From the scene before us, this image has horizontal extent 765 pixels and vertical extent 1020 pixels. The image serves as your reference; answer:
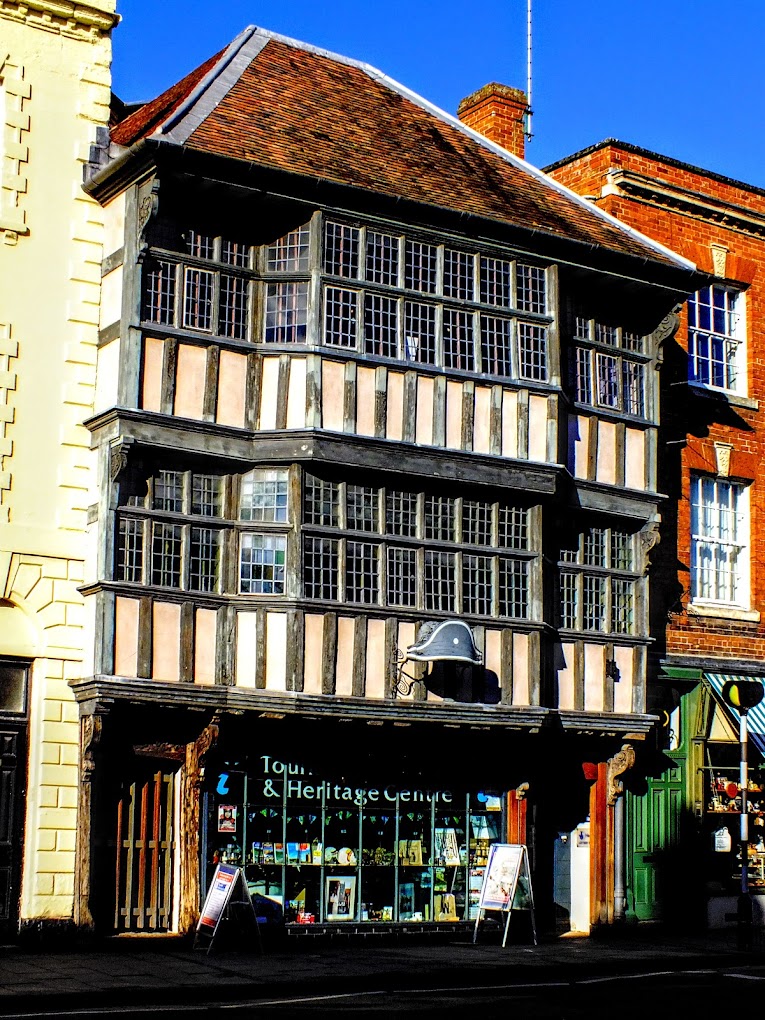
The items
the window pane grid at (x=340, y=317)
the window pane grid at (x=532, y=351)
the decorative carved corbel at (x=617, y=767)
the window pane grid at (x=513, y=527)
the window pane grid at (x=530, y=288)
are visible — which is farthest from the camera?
the decorative carved corbel at (x=617, y=767)

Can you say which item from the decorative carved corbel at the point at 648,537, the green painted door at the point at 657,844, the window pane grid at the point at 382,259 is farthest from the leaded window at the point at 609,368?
the green painted door at the point at 657,844

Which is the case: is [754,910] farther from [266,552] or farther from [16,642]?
[16,642]

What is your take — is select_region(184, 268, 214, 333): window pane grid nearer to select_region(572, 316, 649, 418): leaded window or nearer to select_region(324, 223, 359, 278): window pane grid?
select_region(324, 223, 359, 278): window pane grid

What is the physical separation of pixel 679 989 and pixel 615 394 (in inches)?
384

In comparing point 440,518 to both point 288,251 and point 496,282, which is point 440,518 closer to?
point 496,282

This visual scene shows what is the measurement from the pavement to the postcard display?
0.48 metres

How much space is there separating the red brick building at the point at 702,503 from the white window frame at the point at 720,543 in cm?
2

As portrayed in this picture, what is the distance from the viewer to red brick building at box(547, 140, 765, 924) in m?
23.3

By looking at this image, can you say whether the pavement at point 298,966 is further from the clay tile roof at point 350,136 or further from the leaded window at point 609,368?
the clay tile roof at point 350,136

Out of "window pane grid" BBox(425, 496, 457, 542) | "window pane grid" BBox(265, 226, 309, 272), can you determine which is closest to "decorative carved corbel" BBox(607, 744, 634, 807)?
"window pane grid" BBox(425, 496, 457, 542)

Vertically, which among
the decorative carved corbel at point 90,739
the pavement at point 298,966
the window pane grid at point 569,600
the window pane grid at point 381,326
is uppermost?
the window pane grid at point 381,326

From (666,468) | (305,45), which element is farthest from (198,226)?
(666,468)

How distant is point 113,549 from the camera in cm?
1847

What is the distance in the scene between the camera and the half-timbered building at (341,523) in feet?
61.4
